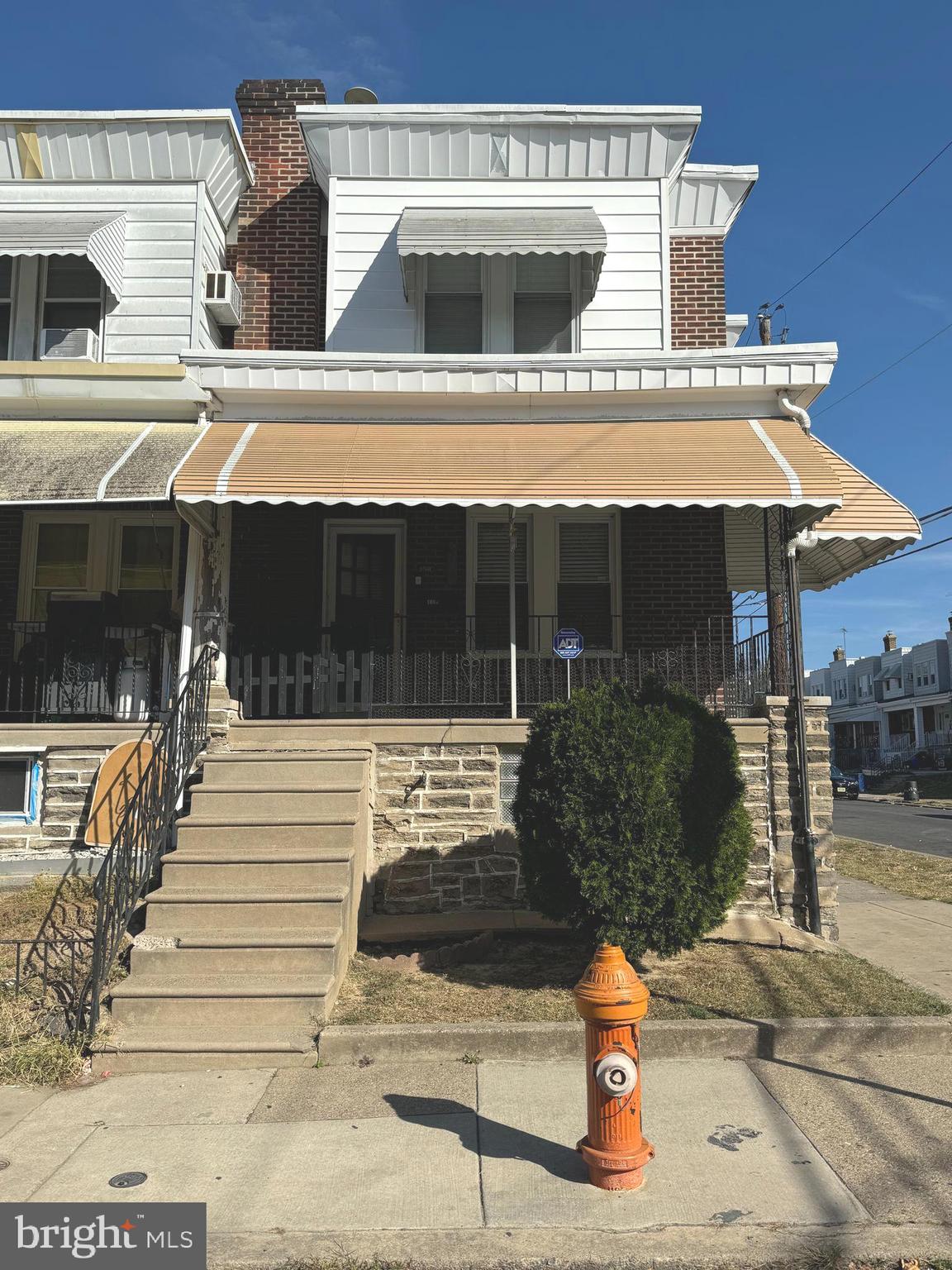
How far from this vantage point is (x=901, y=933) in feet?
30.7

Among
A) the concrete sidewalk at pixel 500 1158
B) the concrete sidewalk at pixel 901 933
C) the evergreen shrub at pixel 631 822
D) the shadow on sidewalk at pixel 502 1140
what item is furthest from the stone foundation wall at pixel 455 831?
the shadow on sidewalk at pixel 502 1140

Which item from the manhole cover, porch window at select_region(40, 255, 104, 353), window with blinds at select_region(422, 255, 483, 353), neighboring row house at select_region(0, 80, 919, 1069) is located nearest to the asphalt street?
neighboring row house at select_region(0, 80, 919, 1069)

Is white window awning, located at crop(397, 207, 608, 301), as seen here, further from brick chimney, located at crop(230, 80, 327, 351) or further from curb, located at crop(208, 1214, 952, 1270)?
curb, located at crop(208, 1214, 952, 1270)

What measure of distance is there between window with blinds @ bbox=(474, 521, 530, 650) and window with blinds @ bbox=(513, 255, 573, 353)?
7.01ft

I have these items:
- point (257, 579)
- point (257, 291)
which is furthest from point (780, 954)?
point (257, 291)

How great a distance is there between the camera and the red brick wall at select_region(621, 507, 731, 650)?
11242 millimetres

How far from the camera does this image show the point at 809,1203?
13.0 ft

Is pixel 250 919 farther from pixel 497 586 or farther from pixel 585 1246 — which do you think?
pixel 497 586

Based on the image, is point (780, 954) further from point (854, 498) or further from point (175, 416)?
point (175, 416)

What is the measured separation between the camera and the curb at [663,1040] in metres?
5.64

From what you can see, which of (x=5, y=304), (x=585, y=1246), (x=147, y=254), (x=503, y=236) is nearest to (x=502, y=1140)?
(x=585, y=1246)

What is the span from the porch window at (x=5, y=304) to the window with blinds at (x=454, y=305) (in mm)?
4777

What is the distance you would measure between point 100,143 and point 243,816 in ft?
27.9

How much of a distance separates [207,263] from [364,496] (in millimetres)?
5126
